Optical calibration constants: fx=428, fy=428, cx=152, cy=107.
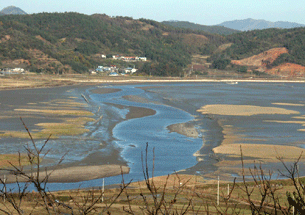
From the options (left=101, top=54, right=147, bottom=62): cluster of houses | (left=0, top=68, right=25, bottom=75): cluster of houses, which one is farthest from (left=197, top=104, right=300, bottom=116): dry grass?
(left=101, top=54, right=147, bottom=62): cluster of houses

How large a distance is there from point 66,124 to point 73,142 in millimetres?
8120

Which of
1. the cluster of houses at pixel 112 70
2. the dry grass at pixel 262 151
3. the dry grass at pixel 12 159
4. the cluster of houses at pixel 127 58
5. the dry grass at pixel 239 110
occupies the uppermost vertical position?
the cluster of houses at pixel 127 58

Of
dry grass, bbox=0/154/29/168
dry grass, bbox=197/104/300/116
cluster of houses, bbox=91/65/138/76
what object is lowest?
dry grass, bbox=197/104/300/116

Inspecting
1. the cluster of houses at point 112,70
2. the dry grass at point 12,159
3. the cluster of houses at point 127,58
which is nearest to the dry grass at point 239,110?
the dry grass at point 12,159

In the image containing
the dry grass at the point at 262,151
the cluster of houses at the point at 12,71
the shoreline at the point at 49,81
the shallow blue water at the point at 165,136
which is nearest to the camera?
the shallow blue water at the point at 165,136

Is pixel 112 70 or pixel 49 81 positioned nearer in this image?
pixel 49 81

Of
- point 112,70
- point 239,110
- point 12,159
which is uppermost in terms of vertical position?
point 112,70

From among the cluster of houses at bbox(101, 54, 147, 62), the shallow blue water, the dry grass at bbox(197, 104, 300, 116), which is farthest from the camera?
the cluster of houses at bbox(101, 54, 147, 62)

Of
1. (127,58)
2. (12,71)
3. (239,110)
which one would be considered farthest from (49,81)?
(127,58)

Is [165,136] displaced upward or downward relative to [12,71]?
downward

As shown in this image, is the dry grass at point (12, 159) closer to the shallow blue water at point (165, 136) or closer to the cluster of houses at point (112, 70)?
the shallow blue water at point (165, 136)

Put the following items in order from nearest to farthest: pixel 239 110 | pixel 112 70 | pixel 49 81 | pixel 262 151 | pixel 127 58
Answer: pixel 262 151
pixel 239 110
pixel 49 81
pixel 112 70
pixel 127 58

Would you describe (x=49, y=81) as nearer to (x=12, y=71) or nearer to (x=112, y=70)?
(x=12, y=71)

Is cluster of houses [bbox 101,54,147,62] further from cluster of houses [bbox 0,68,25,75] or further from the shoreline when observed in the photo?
cluster of houses [bbox 0,68,25,75]
